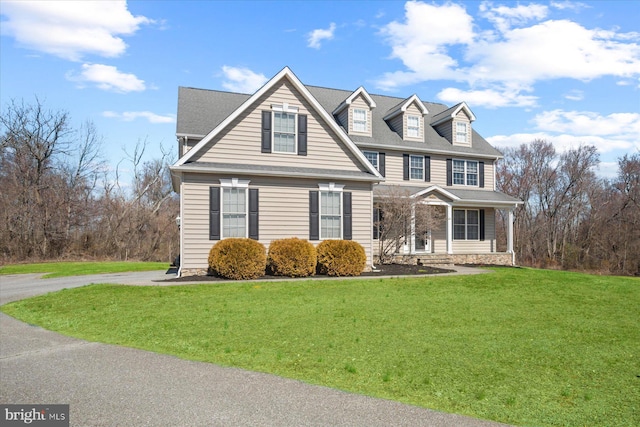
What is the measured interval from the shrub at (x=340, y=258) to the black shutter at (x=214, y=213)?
12.1 feet

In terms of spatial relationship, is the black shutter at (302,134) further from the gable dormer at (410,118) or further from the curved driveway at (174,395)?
the curved driveway at (174,395)

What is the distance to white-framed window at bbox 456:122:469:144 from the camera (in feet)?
83.8

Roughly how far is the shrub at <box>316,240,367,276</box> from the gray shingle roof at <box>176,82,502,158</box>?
7.67 m

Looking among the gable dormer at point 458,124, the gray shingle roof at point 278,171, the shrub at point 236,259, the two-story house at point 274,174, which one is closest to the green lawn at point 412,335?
the shrub at point 236,259

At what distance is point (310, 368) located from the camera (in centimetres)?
581

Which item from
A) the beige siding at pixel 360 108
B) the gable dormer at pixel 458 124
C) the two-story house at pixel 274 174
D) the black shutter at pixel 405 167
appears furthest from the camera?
the gable dormer at pixel 458 124

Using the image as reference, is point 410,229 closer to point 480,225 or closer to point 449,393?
point 480,225

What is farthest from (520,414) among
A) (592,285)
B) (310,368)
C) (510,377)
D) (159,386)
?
(592,285)

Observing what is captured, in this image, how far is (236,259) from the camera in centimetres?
1448

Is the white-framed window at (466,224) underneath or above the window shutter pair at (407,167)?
underneath

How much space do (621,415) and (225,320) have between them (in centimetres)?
654

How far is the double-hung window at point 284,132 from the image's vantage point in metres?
16.8

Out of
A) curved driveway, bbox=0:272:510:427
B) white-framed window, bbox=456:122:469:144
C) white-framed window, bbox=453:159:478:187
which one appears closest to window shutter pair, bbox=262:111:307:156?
curved driveway, bbox=0:272:510:427

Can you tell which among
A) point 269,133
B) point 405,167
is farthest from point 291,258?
point 405,167
